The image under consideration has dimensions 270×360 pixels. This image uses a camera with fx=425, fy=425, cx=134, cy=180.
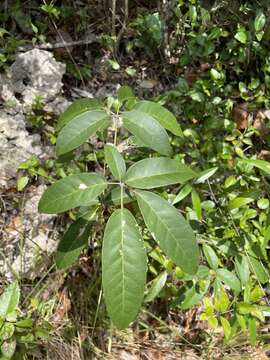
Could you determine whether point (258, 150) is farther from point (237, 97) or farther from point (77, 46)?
point (77, 46)

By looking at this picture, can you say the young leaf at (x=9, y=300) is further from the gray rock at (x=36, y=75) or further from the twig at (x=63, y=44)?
the twig at (x=63, y=44)

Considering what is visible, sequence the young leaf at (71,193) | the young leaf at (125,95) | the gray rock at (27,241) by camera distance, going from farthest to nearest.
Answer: the gray rock at (27,241) → the young leaf at (125,95) → the young leaf at (71,193)

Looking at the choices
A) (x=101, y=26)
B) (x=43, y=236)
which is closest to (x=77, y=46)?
(x=101, y=26)

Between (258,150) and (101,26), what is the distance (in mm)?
1179

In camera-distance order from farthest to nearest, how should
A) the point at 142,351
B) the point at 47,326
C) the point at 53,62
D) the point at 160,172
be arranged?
the point at 53,62 < the point at 142,351 < the point at 47,326 < the point at 160,172

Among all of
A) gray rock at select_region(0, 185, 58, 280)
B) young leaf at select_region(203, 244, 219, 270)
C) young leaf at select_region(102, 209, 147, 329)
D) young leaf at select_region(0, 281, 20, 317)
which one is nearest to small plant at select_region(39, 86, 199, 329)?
young leaf at select_region(102, 209, 147, 329)

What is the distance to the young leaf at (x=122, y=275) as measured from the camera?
3.30ft

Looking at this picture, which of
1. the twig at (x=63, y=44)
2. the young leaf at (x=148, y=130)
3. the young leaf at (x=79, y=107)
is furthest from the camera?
the twig at (x=63, y=44)

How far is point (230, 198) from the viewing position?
2.02 metres

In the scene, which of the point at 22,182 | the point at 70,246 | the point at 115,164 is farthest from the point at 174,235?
the point at 22,182

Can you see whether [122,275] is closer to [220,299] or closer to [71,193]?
[71,193]

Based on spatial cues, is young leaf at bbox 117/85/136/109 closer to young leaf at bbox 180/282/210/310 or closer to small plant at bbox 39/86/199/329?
small plant at bbox 39/86/199/329

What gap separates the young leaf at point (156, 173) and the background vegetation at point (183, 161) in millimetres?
473

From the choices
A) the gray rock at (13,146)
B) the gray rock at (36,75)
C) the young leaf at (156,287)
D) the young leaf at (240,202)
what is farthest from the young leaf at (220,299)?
the gray rock at (36,75)
